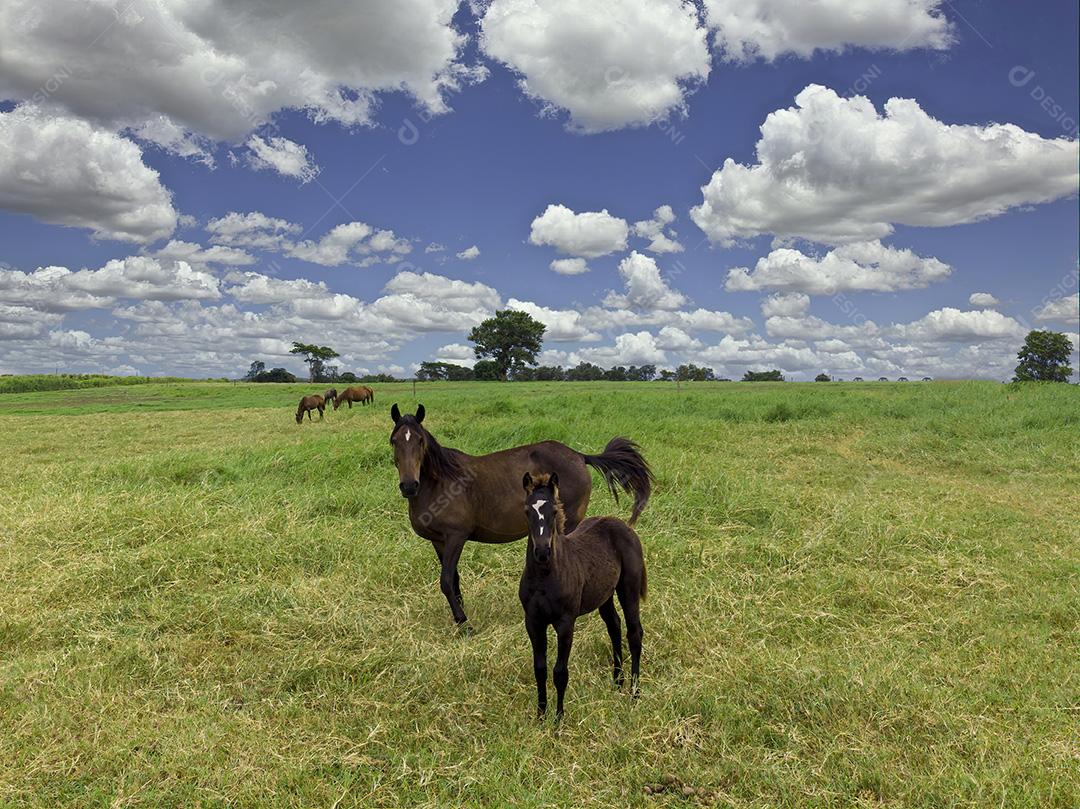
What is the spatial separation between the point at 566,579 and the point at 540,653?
0.63 meters

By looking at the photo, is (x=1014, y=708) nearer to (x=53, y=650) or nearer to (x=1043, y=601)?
(x=1043, y=601)

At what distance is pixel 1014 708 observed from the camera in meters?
5.12

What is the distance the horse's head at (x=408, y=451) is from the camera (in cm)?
651

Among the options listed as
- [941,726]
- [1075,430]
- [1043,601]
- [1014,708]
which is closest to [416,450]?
[941,726]

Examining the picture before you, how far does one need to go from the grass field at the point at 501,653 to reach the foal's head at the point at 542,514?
1443 mm

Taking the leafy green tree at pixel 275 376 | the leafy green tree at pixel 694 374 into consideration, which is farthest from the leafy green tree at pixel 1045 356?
the leafy green tree at pixel 275 376

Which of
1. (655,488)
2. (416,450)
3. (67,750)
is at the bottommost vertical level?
(67,750)

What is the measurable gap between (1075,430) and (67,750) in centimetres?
2395

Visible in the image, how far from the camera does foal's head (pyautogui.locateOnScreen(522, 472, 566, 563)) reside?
4.49m

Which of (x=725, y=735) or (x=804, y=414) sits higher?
(x=804, y=414)

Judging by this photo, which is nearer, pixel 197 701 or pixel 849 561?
pixel 197 701

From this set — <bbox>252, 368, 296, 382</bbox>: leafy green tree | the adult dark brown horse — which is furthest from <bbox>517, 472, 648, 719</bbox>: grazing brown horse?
<bbox>252, 368, 296, 382</bbox>: leafy green tree

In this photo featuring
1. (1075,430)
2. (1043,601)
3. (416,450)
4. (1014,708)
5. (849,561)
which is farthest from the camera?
(1075,430)

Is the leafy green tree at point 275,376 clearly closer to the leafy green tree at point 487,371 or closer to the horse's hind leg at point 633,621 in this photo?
the leafy green tree at point 487,371
